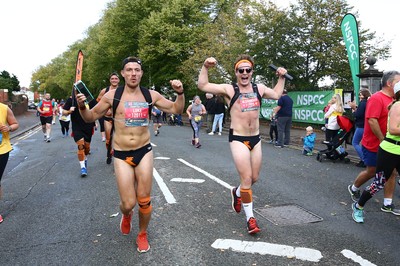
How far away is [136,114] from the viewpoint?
4.05 metres

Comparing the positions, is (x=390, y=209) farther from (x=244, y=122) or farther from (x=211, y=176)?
(x=211, y=176)

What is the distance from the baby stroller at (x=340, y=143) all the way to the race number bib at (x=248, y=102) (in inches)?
211

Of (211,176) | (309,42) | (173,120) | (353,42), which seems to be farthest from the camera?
(173,120)

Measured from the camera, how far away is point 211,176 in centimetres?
764

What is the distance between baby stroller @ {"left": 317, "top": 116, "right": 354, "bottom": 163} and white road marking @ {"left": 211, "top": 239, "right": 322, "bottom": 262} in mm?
6047

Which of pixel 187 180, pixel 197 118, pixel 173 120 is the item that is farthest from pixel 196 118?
pixel 173 120

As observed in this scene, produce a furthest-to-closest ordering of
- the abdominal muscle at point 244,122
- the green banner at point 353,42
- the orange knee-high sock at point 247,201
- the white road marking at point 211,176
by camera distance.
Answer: the green banner at point 353,42
the white road marking at point 211,176
the abdominal muscle at point 244,122
the orange knee-high sock at point 247,201

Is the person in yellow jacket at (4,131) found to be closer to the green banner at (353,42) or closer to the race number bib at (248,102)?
the race number bib at (248,102)

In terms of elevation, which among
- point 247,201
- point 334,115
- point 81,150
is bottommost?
point 247,201

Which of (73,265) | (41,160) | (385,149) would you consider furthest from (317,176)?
(41,160)

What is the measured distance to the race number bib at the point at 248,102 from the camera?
4.63 meters

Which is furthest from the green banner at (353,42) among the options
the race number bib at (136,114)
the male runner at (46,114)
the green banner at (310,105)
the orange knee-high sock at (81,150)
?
the male runner at (46,114)

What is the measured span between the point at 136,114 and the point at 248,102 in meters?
1.52

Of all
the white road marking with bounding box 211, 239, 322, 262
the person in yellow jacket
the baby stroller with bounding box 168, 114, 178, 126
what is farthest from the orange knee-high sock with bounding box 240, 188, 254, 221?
the baby stroller with bounding box 168, 114, 178, 126
